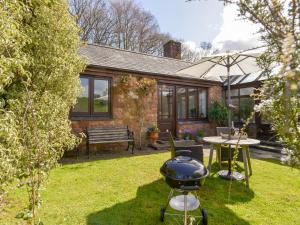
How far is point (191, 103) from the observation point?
40.3ft

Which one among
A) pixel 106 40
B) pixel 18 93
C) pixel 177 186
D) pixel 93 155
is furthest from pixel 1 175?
pixel 106 40

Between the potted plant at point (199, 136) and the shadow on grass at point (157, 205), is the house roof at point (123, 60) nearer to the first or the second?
the potted plant at point (199, 136)

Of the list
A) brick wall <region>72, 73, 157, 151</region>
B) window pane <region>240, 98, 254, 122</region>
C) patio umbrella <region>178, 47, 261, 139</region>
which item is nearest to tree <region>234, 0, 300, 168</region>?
patio umbrella <region>178, 47, 261, 139</region>

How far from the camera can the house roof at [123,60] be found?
9547 mm

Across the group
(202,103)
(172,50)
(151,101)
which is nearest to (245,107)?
(202,103)

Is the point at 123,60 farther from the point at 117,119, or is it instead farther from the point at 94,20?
the point at 94,20

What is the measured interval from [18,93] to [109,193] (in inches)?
120

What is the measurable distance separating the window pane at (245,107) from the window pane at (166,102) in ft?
15.2

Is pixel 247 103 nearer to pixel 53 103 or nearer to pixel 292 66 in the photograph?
pixel 53 103

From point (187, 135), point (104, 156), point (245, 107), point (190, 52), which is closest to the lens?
point (104, 156)

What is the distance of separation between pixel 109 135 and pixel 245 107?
8719mm

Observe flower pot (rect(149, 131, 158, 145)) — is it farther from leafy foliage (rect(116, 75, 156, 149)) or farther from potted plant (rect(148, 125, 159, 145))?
leafy foliage (rect(116, 75, 156, 149))

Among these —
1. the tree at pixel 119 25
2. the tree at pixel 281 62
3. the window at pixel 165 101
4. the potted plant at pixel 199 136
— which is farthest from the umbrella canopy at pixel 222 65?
the tree at pixel 119 25

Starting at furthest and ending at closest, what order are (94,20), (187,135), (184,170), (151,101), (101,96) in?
Answer: (94,20) → (187,135) → (151,101) → (101,96) → (184,170)
